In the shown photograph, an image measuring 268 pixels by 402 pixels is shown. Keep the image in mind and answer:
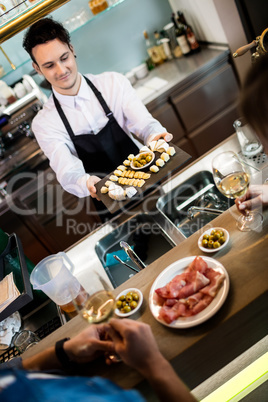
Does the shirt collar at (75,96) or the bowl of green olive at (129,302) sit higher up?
the shirt collar at (75,96)

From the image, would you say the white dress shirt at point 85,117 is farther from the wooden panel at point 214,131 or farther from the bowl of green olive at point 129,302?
the wooden panel at point 214,131

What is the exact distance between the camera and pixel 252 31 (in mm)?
3510

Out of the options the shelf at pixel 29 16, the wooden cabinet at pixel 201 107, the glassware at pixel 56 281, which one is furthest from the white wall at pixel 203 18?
the glassware at pixel 56 281

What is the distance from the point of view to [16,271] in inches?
72.1

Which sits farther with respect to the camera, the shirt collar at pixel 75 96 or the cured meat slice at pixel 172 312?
the shirt collar at pixel 75 96

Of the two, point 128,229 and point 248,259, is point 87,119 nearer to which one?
point 128,229

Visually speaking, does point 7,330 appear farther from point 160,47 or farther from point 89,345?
point 160,47

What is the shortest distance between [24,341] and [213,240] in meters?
0.92

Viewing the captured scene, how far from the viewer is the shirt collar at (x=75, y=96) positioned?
2.54 m

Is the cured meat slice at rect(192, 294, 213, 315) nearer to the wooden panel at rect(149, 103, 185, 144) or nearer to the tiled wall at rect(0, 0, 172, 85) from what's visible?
the wooden panel at rect(149, 103, 185, 144)

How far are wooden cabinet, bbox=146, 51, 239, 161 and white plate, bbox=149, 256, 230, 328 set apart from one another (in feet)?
7.94

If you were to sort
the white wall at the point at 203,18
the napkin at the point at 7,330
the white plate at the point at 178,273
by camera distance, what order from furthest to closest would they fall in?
the white wall at the point at 203,18 < the napkin at the point at 7,330 < the white plate at the point at 178,273

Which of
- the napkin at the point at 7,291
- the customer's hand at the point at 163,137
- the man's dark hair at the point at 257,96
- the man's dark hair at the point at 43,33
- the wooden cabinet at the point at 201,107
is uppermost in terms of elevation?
the man's dark hair at the point at 43,33

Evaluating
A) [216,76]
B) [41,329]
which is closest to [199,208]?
[41,329]
